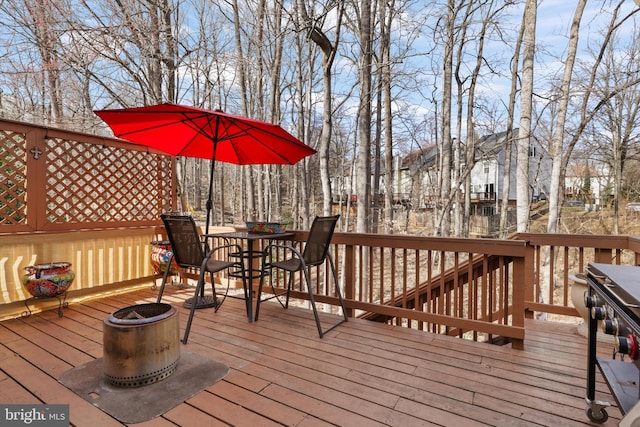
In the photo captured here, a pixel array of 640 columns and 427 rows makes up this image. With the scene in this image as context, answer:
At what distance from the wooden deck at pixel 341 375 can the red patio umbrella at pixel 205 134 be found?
5.79 feet

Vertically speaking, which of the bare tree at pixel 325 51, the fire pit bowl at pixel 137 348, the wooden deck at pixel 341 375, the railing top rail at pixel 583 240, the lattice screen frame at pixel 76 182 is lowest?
the wooden deck at pixel 341 375

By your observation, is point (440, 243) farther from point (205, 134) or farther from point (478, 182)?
point (478, 182)

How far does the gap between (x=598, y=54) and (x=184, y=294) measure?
9506 millimetres

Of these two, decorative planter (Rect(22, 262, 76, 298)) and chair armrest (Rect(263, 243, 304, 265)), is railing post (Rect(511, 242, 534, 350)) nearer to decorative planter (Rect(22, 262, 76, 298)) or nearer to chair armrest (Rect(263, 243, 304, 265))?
chair armrest (Rect(263, 243, 304, 265))

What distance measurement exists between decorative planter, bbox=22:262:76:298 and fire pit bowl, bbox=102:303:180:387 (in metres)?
1.79

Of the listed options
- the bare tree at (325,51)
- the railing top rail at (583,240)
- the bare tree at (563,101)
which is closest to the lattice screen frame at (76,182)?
the bare tree at (325,51)

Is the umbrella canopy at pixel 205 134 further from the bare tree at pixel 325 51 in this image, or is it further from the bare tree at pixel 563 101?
the bare tree at pixel 563 101

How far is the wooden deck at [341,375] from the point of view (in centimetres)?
167

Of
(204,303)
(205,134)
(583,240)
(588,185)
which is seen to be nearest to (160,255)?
(204,303)

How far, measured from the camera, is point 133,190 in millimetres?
4410

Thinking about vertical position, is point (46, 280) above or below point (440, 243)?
below
